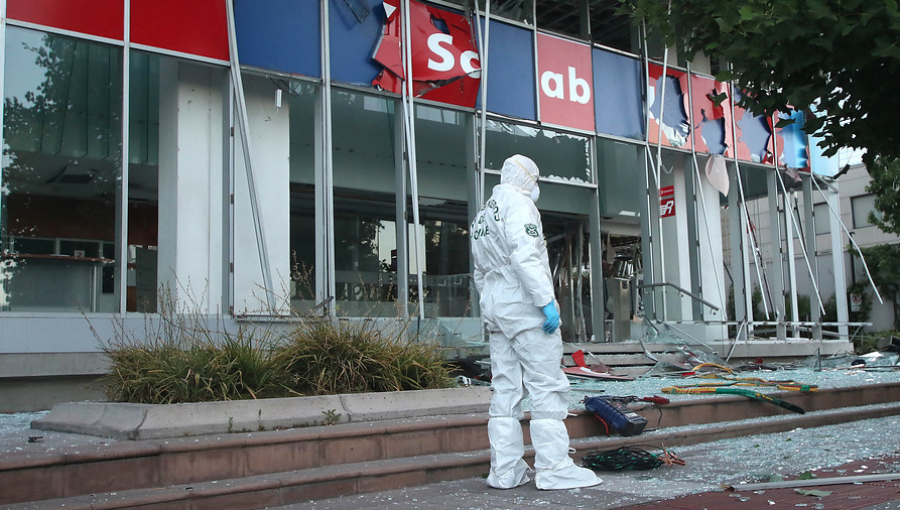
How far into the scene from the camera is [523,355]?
5.11m

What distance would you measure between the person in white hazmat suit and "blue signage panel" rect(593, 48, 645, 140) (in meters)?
9.30

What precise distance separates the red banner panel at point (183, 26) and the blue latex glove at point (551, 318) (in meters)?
6.52

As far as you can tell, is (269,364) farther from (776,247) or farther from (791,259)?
(776,247)

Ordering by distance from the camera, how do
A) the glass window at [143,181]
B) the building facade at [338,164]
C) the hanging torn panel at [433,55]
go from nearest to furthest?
the building facade at [338,164]
the glass window at [143,181]
the hanging torn panel at [433,55]

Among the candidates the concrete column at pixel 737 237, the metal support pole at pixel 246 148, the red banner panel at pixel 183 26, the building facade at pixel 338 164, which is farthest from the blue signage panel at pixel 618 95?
the red banner panel at pixel 183 26

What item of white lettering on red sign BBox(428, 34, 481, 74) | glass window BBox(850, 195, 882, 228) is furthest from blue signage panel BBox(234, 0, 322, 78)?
glass window BBox(850, 195, 882, 228)

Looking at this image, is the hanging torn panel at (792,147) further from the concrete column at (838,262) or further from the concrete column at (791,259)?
the concrete column at (838,262)

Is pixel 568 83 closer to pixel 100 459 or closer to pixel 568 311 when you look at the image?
pixel 568 311

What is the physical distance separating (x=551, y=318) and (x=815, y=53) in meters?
2.44

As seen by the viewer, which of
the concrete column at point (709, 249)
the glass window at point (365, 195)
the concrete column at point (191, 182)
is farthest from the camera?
the concrete column at point (709, 249)

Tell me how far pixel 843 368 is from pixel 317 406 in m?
9.93

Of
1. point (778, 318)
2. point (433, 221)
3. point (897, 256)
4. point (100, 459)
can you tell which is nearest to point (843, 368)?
point (778, 318)

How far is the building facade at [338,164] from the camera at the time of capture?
8.97 meters

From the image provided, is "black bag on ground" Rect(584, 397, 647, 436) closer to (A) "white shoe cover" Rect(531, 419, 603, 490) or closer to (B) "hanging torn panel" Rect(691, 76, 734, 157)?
(A) "white shoe cover" Rect(531, 419, 603, 490)
